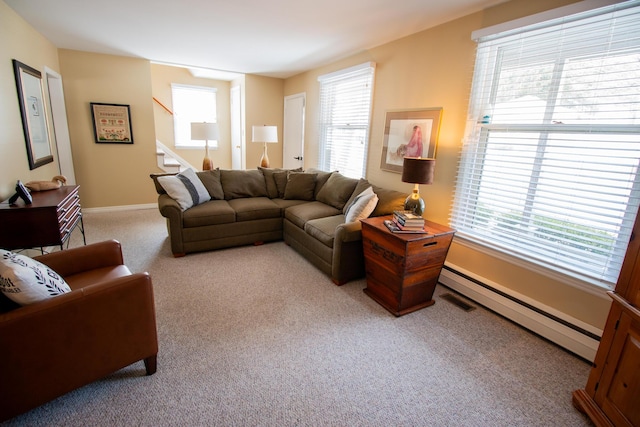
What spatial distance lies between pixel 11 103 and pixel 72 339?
107 inches

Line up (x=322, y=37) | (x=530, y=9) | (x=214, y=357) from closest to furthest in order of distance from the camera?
(x=214, y=357) < (x=530, y=9) < (x=322, y=37)

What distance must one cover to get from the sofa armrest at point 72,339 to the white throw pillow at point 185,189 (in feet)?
6.43

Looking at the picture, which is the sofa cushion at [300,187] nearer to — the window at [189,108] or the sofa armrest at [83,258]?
the sofa armrest at [83,258]

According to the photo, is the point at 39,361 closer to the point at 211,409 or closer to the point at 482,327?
the point at 211,409

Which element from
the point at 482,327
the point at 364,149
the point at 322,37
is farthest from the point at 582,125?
the point at 322,37

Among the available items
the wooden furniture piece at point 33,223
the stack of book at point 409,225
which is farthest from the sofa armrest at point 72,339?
the stack of book at point 409,225

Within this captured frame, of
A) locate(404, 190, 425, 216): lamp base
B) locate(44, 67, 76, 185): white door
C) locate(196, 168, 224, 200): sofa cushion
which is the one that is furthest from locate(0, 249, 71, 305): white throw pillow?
locate(44, 67, 76, 185): white door

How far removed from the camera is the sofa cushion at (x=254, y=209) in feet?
11.8

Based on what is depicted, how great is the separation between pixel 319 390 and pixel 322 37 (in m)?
3.43

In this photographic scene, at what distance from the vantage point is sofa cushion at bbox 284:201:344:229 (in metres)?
3.41

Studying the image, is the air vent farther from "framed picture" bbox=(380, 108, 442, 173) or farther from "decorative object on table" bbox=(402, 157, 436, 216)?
"framed picture" bbox=(380, 108, 442, 173)

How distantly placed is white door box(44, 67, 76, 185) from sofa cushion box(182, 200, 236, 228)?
2.52 metres

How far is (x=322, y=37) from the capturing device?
3367 mm

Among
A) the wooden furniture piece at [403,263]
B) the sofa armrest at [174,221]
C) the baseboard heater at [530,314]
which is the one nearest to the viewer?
the baseboard heater at [530,314]
